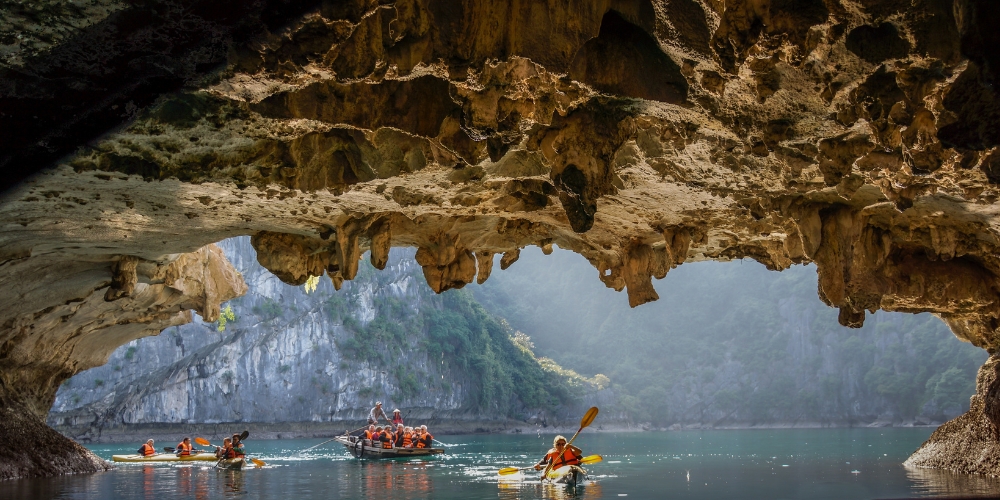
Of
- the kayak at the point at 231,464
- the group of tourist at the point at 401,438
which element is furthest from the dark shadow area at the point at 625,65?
the group of tourist at the point at 401,438

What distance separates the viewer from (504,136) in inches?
263

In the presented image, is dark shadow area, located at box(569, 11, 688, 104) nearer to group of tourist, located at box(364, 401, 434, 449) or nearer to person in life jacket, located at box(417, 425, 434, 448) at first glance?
group of tourist, located at box(364, 401, 434, 449)

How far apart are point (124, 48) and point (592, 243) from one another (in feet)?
26.1

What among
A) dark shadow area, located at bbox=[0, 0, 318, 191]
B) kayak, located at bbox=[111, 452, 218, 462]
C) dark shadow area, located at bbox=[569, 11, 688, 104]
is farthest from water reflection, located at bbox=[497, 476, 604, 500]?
kayak, located at bbox=[111, 452, 218, 462]

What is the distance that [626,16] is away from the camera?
A: 5141 mm

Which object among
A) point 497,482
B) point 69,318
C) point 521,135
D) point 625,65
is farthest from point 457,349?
point 625,65

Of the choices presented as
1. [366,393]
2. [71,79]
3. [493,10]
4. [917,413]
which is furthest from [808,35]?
[917,413]

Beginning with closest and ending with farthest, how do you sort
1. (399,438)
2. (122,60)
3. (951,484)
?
(122,60), (951,484), (399,438)

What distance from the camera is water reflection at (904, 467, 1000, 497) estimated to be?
428 inches

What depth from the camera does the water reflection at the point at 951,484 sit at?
35.7 ft

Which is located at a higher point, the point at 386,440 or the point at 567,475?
the point at 567,475

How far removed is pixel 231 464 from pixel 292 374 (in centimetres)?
3635

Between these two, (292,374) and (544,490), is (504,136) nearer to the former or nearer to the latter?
(544,490)

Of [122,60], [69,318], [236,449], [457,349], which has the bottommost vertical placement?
[236,449]
